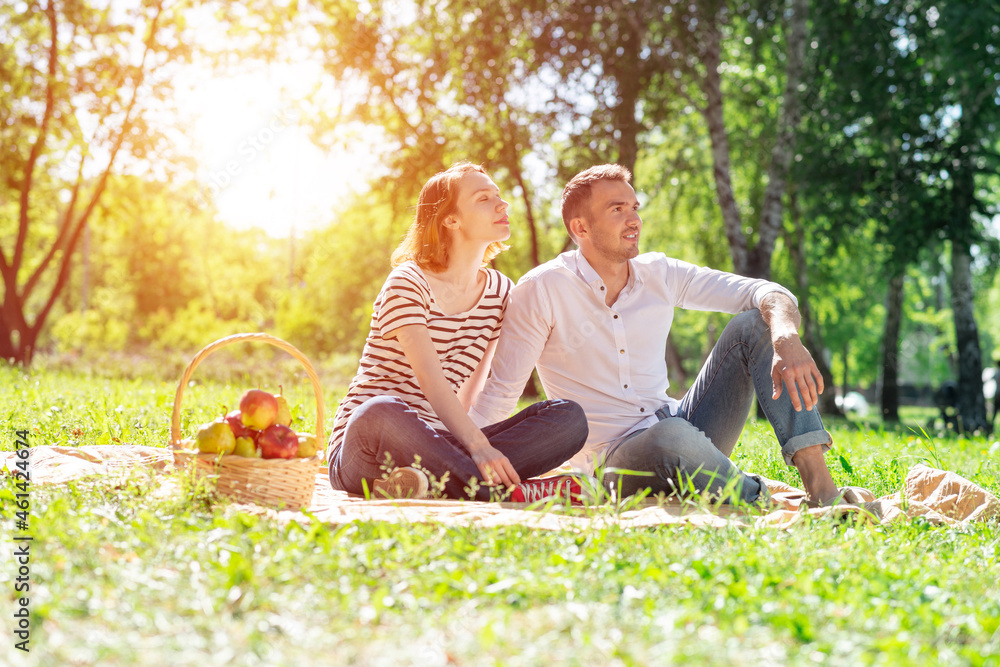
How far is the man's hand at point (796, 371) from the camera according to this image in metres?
3.69

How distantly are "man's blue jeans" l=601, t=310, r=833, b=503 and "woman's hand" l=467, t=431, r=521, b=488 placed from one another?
0.48 metres

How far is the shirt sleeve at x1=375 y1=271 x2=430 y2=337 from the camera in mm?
3994

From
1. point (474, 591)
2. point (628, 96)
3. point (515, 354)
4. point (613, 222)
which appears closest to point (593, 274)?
point (613, 222)

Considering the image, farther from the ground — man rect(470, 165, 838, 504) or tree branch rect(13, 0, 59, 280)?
tree branch rect(13, 0, 59, 280)

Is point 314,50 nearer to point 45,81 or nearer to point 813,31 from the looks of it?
point 45,81

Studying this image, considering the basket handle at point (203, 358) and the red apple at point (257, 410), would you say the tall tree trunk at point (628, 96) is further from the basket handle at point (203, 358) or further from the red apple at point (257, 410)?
the red apple at point (257, 410)

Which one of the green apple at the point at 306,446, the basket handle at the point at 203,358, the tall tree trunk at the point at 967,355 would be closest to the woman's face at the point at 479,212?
the basket handle at the point at 203,358

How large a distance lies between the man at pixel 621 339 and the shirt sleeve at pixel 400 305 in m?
0.58

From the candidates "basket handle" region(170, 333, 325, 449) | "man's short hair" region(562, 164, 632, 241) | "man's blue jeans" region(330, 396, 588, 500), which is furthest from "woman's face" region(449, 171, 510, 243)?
"basket handle" region(170, 333, 325, 449)

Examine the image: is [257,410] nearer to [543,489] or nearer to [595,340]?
[543,489]

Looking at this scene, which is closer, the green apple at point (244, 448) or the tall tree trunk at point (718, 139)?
the green apple at point (244, 448)

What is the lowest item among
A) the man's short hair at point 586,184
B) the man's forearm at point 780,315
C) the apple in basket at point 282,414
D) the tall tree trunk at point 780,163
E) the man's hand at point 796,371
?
the apple in basket at point 282,414

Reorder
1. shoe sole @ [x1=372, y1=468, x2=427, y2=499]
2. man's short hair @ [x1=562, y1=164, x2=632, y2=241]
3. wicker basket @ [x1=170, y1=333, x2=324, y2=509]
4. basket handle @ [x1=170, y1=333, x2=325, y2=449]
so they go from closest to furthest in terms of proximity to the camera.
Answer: wicker basket @ [x1=170, y1=333, x2=324, y2=509] < basket handle @ [x1=170, y1=333, x2=325, y2=449] < shoe sole @ [x1=372, y1=468, x2=427, y2=499] < man's short hair @ [x1=562, y1=164, x2=632, y2=241]

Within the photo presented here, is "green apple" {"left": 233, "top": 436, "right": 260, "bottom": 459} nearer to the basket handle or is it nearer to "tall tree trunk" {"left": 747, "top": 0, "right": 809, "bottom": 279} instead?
the basket handle
